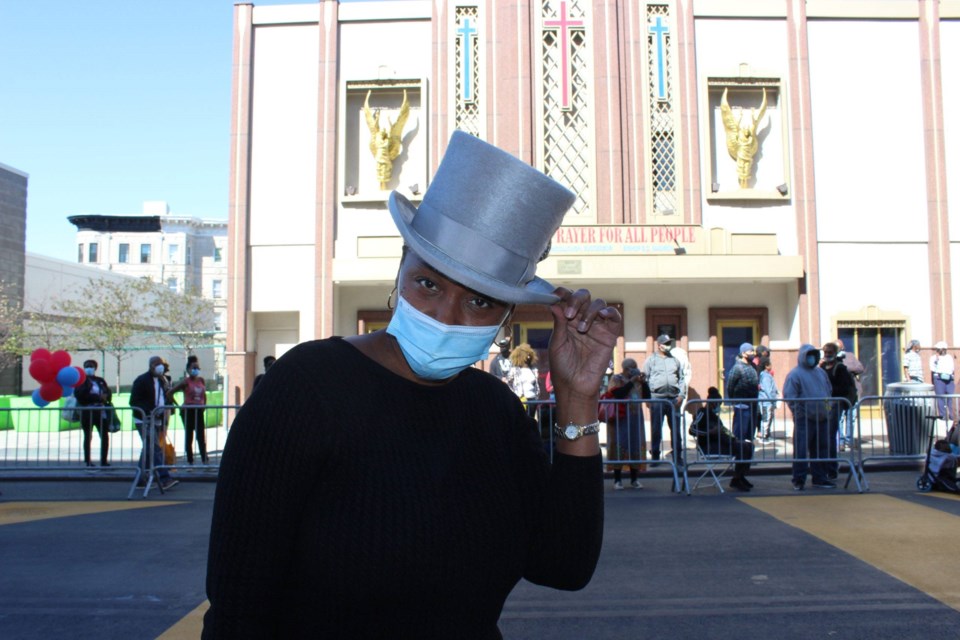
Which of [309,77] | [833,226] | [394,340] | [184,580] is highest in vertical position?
[309,77]

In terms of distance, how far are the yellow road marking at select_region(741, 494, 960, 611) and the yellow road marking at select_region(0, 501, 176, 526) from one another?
6699 mm

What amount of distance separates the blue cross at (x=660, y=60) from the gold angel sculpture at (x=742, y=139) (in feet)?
5.00

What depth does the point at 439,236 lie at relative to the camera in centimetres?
167

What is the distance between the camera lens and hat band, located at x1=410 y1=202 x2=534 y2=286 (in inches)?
65.0

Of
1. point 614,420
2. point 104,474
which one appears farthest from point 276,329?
point 614,420

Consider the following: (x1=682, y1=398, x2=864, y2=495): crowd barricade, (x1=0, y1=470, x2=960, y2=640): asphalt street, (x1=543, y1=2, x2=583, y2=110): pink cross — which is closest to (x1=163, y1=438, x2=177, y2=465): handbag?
(x1=0, y1=470, x2=960, y2=640): asphalt street

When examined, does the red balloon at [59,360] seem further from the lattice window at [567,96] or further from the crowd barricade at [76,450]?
the lattice window at [567,96]

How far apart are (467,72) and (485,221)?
19.2 metres

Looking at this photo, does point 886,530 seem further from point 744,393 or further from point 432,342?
point 432,342

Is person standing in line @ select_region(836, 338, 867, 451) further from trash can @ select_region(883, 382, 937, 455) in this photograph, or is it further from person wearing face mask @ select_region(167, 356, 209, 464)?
person wearing face mask @ select_region(167, 356, 209, 464)

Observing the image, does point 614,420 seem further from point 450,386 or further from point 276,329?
point 276,329

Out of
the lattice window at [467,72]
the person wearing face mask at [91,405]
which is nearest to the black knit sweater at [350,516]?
the person wearing face mask at [91,405]

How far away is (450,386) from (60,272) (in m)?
49.4

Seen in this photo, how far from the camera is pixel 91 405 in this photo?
466 inches
